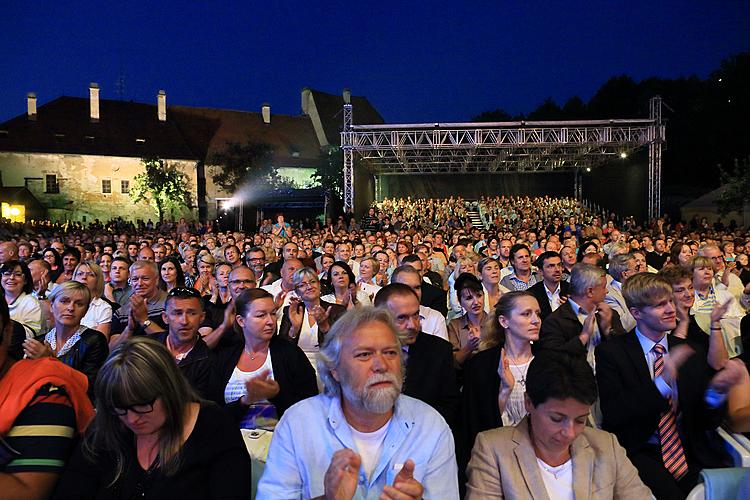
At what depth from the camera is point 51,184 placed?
1511 inches

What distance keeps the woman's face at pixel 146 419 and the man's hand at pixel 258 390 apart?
1.04m

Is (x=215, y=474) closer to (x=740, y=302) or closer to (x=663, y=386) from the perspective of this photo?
(x=663, y=386)

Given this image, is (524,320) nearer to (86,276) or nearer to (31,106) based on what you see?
(86,276)

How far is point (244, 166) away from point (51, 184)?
41.6 feet

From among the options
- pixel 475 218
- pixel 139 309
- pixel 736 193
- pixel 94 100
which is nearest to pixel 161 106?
pixel 94 100

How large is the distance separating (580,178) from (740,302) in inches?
1301

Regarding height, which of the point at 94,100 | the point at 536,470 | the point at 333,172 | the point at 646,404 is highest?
the point at 94,100

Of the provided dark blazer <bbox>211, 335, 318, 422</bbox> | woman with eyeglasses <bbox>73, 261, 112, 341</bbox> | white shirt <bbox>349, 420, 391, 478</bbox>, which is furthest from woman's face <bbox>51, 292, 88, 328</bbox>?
white shirt <bbox>349, 420, 391, 478</bbox>

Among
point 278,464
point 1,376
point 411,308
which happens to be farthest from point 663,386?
point 1,376

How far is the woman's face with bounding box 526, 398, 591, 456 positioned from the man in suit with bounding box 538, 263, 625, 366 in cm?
171

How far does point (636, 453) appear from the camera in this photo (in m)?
3.18

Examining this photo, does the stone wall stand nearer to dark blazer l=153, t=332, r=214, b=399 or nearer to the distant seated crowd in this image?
the distant seated crowd

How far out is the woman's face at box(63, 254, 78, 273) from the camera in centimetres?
802

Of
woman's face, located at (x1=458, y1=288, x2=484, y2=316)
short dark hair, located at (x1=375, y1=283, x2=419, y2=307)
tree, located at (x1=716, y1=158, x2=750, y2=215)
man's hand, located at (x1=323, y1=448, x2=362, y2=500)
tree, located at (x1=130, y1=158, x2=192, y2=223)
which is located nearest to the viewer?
man's hand, located at (x1=323, y1=448, x2=362, y2=500)
